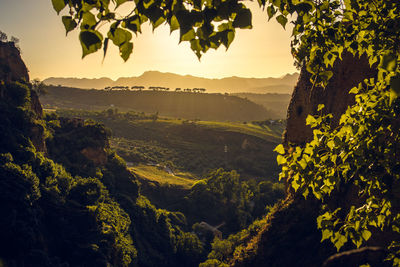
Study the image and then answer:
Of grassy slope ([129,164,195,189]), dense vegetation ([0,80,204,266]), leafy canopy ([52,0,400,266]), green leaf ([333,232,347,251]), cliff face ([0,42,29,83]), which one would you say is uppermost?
cliff face ([0,42,29,83])

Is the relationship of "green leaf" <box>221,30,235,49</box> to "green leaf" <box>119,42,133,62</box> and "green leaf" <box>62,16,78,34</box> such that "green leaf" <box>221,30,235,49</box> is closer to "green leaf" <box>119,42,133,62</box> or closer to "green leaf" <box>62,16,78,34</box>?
"green leaf" <box>119,42,133,62</box>

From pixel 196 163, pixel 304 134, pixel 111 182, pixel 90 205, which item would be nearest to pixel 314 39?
pixel 304 134

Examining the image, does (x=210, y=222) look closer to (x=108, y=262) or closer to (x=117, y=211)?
(x=117, y=211)

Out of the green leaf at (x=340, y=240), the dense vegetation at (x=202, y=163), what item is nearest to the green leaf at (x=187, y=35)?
the green leaf at (x=340, y=240)

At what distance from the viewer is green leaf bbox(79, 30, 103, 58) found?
2.80 metres

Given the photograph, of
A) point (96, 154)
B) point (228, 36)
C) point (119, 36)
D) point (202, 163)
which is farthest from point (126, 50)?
point (202, 163)

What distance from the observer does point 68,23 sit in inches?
116

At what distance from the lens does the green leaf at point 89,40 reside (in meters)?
2.80

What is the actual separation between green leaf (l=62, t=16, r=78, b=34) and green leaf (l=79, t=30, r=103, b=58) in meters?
0.25

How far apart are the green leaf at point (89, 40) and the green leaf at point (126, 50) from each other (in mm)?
217

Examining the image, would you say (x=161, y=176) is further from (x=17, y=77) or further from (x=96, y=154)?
(x=17, y=77)

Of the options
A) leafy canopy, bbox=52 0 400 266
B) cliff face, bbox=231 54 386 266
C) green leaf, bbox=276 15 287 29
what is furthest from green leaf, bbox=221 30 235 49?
cliff face, bbox=231 54 386 266

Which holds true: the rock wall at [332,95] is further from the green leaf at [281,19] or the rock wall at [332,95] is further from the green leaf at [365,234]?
the green leaf at [281,19]

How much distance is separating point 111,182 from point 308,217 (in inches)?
1388
